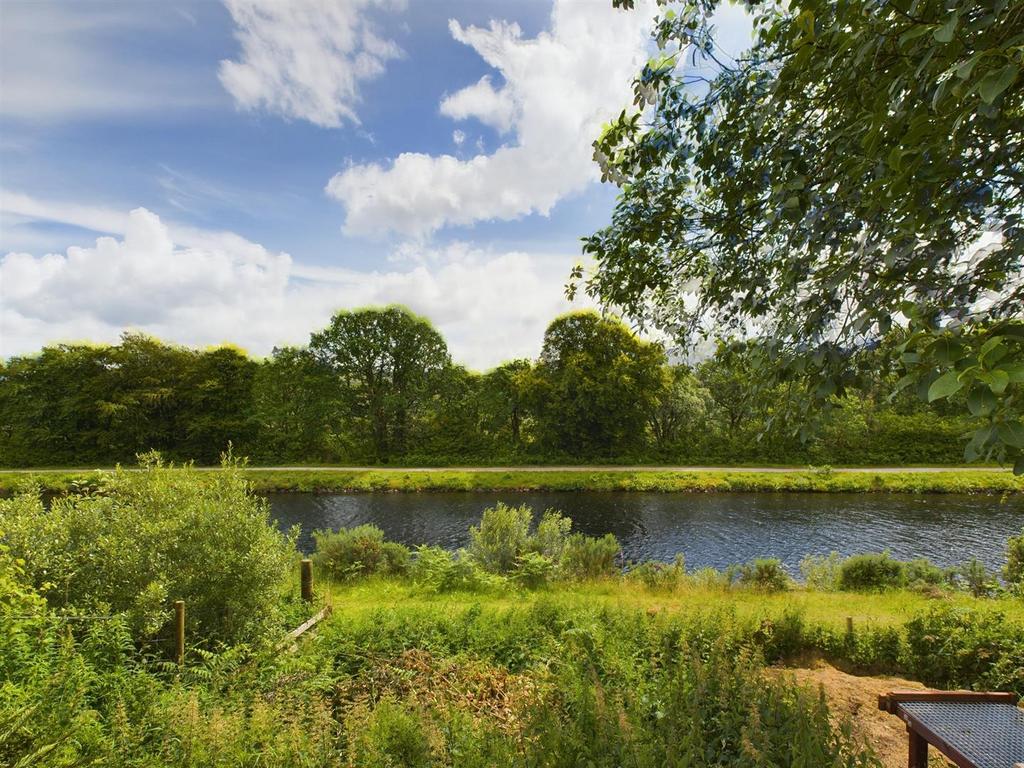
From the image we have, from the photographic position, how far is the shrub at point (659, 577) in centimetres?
1102

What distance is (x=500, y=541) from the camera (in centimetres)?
1273

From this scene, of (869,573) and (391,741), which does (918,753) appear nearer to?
(391,741)

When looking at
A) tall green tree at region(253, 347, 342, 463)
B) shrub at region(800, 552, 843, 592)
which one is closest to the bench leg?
shrub at region(800, 552, 843, 592)

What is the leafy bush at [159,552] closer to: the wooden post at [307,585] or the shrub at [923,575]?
the wooden post at [307,585]

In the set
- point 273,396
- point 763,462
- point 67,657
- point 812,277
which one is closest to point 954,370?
point 812,277

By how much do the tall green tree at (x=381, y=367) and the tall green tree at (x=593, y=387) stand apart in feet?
26.3

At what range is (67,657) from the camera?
4262 mm

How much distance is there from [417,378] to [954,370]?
33.1m

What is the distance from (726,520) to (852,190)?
18.7 metres

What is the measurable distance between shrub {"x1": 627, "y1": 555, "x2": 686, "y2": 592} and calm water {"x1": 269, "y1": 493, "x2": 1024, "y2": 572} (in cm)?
322

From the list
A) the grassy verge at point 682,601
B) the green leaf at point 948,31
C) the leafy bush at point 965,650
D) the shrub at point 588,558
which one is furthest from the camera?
→ the shrub at point 588,558

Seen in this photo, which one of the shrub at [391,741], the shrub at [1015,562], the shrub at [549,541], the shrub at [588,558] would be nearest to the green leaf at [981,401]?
the shrub at [391,741]

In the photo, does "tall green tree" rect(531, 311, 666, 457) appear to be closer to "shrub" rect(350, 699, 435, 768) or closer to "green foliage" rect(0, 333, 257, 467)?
"green foliage" rect(0, 333, 257, 467)

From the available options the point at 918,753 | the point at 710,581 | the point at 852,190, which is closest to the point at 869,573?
the point at 710,581
